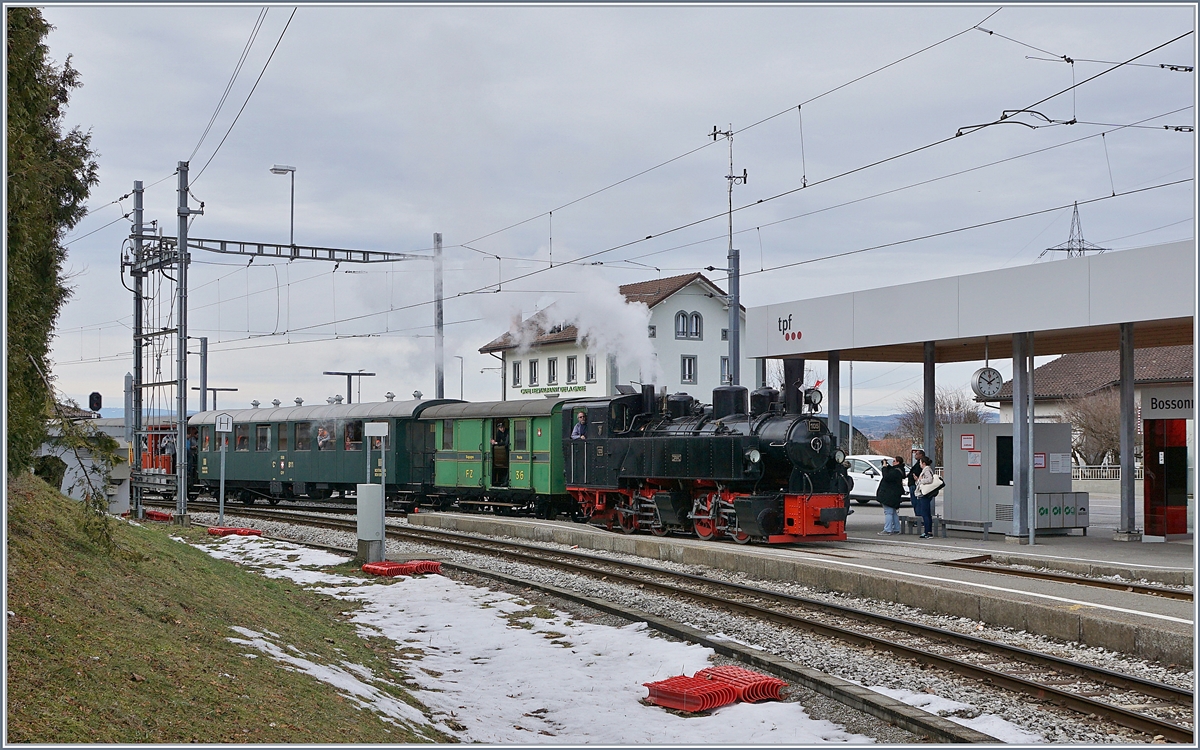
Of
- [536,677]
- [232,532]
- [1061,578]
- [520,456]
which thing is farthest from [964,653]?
[232,532]

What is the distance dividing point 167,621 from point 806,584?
854 centimetres

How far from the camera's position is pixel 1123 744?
6.81 metres

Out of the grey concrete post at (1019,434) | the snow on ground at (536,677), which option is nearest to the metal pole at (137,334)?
the snow on ground at (536,677)

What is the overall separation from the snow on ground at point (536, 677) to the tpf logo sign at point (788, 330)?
9.76 m

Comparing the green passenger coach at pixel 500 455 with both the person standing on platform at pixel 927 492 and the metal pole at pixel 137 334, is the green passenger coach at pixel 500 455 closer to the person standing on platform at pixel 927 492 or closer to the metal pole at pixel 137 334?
the metal pole at pixel 137 334

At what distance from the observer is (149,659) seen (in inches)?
268

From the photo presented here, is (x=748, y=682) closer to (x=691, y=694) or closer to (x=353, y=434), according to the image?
(x=691, y=694)

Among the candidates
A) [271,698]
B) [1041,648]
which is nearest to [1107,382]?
[1041,648]

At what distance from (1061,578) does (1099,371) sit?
118 ft

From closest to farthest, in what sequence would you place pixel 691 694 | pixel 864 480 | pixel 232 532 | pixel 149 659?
pixel 149 659
pixel 691 694
pixel 232 532
pixel 864 480

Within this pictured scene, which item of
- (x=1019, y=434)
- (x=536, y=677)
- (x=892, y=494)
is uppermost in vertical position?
(x=1019, y=434)

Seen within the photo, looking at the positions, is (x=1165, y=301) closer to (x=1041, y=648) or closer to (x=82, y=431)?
(x=1041, y=648)

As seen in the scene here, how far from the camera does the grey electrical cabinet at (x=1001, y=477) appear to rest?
729 inches

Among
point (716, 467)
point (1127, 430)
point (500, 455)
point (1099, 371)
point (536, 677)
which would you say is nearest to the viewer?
point (536, 677)
